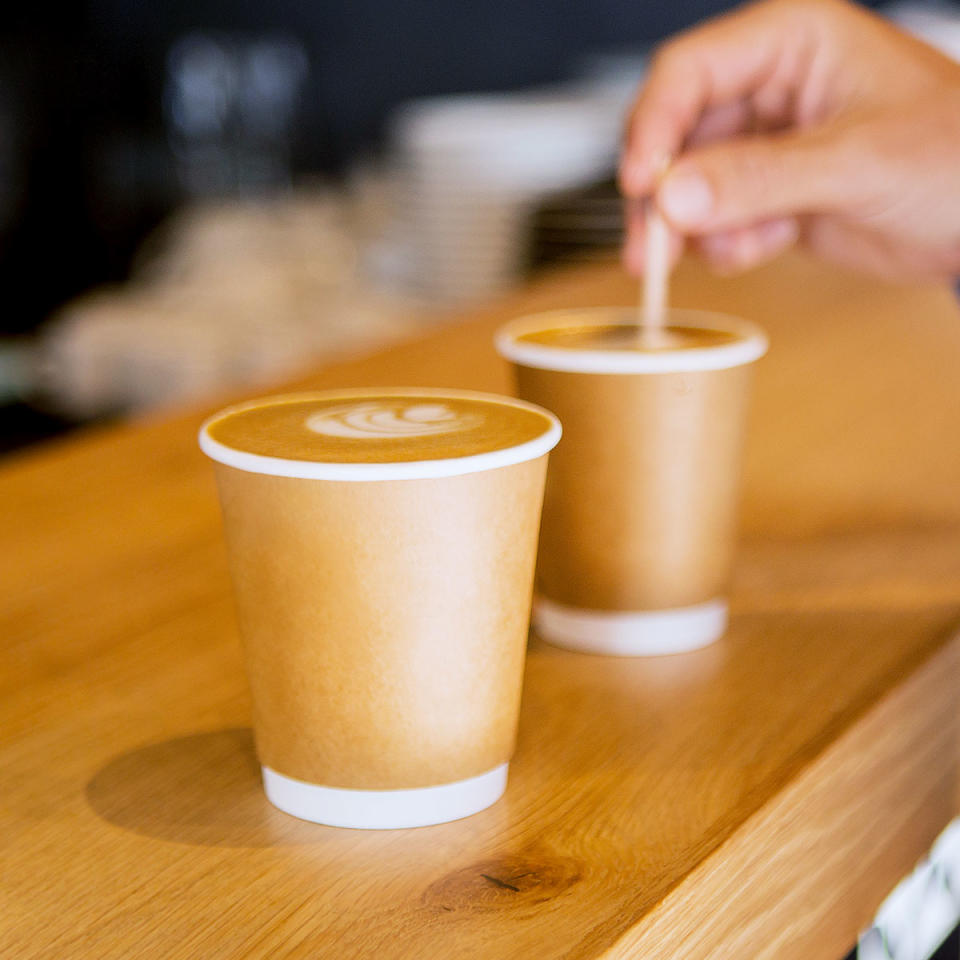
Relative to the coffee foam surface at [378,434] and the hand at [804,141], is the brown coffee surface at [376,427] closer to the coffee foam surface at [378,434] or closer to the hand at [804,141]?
the coffee foam surface at [378,434]

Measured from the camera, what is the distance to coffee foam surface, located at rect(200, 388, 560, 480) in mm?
383

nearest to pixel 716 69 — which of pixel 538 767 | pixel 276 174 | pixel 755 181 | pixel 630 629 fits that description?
pixel 755 181

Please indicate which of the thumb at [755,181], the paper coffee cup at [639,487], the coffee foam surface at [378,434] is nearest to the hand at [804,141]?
the thumb at [755,181]

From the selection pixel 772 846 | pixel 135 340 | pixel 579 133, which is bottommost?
pixel 135 340

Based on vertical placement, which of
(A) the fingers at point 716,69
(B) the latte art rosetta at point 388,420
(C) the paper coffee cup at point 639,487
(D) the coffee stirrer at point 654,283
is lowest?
(C) the paper coffee cup at point 639,487

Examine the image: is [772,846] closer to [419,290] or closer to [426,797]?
[426,797]

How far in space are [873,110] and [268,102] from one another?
131 inches

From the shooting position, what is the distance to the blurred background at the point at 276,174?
2.28 meters

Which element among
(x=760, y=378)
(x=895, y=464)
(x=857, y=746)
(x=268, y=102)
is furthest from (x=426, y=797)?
(x=268, y=102)

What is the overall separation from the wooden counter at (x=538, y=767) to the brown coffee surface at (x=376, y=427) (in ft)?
0.44

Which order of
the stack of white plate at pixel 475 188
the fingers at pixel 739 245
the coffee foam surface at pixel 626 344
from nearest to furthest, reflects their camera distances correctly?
the coffee foam surface at pixel 626 344 < the fingers at pixel 739 245 < the stack of white plate at pixel 475 188

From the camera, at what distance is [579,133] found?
8.30ft

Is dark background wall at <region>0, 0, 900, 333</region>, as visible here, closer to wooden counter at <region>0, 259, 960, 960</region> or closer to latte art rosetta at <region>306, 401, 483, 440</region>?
wooden counter at <region>0, 259, 960, 960</region>

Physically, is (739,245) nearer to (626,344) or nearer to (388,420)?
(626,344)
